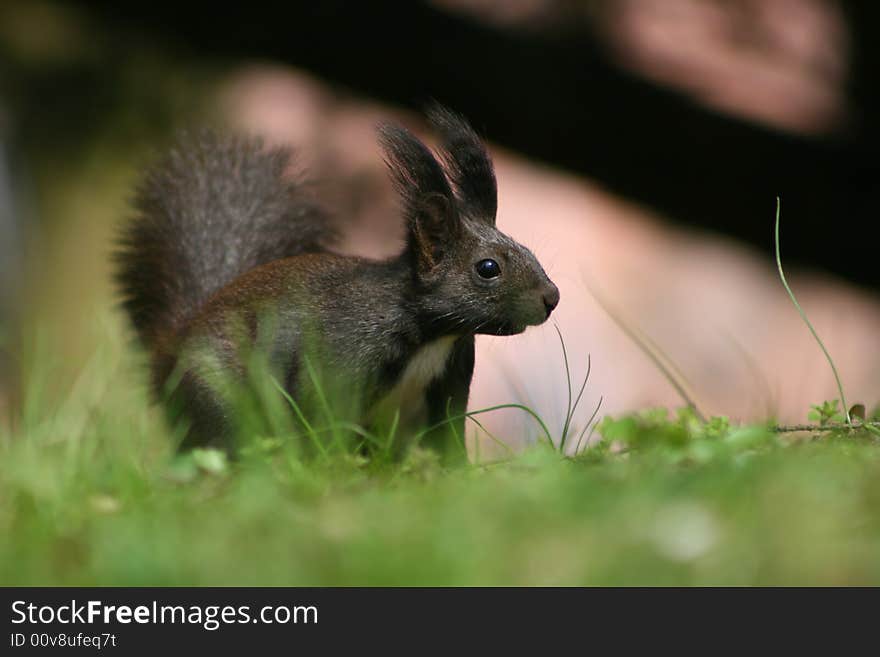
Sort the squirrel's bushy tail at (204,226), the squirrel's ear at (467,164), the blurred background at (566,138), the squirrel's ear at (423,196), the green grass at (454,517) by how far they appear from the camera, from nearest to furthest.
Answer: the green grass at (454,517) < the squirrel's ear at (423,196) < the squirrel's ear at (467,164) < the squirrel's bushy tail at (204,226) < the blurred background at (566,138)

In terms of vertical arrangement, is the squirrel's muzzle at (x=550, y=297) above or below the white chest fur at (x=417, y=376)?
above

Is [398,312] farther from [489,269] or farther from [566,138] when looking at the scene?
[566,138]

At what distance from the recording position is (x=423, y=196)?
4328 millimetres

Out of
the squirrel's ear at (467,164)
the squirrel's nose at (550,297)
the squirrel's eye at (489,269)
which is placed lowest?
the squirrel's nose at (550,297)

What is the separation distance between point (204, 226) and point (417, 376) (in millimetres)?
1612

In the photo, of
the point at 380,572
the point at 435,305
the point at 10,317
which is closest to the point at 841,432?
the point at 435,305

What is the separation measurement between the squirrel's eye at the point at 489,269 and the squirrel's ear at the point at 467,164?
0.29 meters

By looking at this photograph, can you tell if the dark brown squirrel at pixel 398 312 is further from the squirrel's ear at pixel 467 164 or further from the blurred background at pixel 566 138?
the blurred background at pixel 566 138

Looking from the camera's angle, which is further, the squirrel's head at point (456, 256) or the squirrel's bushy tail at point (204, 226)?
the squirrel's bushy tail at point (204, 226)

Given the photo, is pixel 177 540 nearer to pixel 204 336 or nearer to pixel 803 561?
pixel 803 561

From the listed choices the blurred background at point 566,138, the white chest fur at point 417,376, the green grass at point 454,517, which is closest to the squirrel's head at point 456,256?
the white chest fur at point 417,376

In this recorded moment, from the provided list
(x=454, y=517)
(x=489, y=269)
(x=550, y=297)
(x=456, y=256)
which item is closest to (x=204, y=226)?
(x=456, y=256)

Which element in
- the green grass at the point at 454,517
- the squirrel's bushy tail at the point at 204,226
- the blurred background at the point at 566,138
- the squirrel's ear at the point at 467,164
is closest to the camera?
the green grass at the point at 454,517

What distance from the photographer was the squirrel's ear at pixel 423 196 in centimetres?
428
